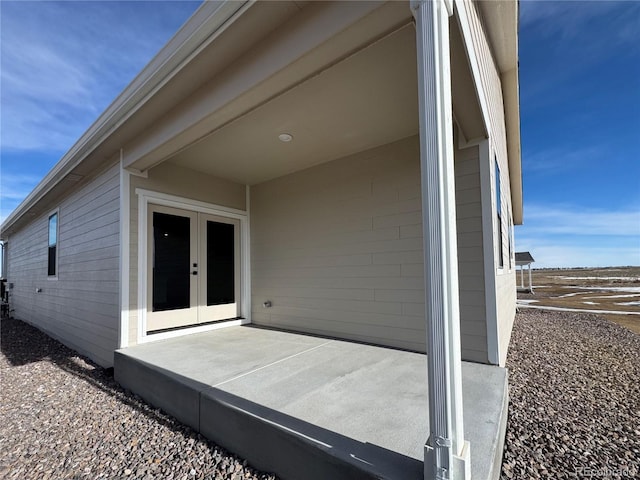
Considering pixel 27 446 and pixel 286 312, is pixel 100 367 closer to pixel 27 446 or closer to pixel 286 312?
pixel 27 446

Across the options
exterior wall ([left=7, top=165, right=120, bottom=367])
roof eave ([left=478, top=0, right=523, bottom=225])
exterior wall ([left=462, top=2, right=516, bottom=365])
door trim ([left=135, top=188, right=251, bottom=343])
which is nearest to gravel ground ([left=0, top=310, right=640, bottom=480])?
exterior wall ([left=462, top=2, right=516, bottom=365])

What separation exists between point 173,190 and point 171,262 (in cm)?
104

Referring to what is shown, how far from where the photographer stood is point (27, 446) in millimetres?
2266

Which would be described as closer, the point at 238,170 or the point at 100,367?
the point at 100,367

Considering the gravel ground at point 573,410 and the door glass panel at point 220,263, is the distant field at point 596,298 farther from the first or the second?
the door glass panel at point 220,263

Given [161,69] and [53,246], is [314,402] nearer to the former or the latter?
[161,69]

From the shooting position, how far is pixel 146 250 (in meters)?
4.02

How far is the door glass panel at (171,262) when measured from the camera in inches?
166

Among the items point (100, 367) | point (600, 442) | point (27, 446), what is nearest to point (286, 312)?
point (100, 367)

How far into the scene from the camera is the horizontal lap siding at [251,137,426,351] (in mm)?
3617

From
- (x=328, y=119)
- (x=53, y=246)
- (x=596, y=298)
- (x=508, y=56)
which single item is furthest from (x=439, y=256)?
(x=596, y=298)

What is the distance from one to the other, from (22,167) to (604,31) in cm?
1932

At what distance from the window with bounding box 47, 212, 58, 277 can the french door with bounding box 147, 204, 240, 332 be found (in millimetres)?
3681

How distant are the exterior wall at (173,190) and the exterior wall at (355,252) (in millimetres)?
462
